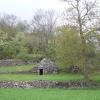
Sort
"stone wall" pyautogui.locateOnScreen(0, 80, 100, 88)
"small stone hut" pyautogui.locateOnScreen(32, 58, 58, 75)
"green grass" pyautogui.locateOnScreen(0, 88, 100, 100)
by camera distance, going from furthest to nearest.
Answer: "small stone hut" pyautogui.locateOnScreen(32, 58, 58, 75), "stone wall" pyautogui.locateOnScreen(0, 80, 100, 88), "green grass" pyautogui.locateOnScreen(0, 88, 100, 100)

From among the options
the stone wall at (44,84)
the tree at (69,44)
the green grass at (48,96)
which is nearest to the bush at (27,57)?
the tree at (69,44)

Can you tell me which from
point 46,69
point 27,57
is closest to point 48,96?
point 46,69

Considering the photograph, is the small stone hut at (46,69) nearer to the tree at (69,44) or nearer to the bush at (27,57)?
the tree at (69,44)

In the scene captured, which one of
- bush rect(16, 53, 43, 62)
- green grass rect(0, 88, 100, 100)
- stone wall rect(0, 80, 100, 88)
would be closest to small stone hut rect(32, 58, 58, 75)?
stone wall rect(0, 80, 100, 88)

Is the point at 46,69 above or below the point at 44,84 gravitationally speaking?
above

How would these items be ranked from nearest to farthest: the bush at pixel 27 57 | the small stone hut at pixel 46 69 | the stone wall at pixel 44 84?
the stone wall at pixel 44 84
the small stone hut at pixel 46 69
the bush at pixel 27 57

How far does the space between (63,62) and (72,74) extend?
6.20 meters

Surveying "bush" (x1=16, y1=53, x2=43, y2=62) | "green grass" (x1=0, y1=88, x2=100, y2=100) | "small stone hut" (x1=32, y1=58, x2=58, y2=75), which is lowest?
"green grass" (x1=0, y1=88, x2=100, y2=100)

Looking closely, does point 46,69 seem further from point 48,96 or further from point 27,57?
point 48,96

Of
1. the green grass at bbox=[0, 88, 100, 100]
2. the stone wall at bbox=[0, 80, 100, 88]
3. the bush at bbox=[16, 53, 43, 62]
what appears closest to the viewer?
the green grass at bbox=[0, 88, 100, 100]

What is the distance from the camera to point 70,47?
42781 mm

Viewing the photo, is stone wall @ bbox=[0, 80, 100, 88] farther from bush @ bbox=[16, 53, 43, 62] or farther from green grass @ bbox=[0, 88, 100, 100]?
bush @ bbox=[16, 53, 43, 62]

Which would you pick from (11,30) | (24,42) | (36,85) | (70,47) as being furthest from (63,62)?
(11,30)

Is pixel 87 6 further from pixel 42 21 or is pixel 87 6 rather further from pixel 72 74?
pixel 42 21
